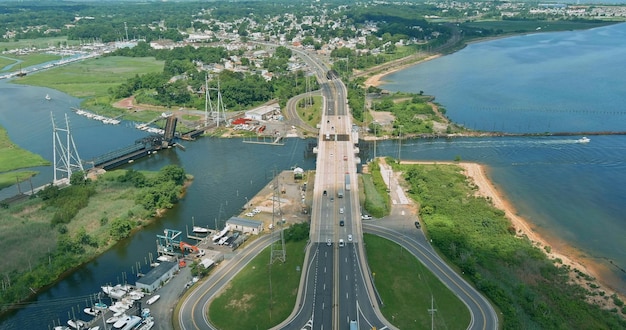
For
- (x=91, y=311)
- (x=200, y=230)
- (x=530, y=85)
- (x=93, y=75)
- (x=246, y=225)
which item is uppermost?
(x=93, y=75)

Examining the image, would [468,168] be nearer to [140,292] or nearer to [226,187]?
[226,187]

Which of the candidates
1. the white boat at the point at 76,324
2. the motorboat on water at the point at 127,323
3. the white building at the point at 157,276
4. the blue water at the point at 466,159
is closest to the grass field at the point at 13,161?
the blue water at the point at 466,159

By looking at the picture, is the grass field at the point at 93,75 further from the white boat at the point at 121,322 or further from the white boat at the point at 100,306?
the white boat at the point at 121,322

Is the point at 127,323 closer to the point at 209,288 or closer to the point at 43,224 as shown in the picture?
the point at 209,288

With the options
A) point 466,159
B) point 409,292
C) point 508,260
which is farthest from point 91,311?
point 466,159

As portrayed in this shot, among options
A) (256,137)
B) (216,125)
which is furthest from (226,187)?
(216,125)

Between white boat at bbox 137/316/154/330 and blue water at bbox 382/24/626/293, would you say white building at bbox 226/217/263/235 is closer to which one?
white boat at bbox 137/316/154/330
